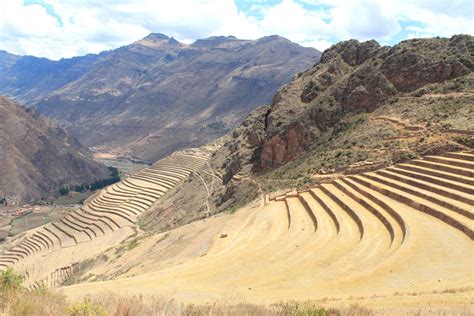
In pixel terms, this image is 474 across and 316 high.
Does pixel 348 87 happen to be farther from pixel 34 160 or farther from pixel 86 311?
pixel 34 160

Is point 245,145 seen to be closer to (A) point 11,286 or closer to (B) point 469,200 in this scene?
(B) point 469,200

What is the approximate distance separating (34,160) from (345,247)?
12983 centimetres

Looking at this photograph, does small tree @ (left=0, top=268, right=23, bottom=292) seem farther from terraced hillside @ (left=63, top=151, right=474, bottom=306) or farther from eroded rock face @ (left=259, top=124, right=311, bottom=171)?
eroded rock face @ (left=259, top=124, right=311, bottom=171)

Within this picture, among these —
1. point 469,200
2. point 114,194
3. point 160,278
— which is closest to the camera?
point 160,278

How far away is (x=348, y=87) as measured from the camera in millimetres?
43531

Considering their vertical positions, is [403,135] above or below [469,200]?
above

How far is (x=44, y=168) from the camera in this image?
426 feet

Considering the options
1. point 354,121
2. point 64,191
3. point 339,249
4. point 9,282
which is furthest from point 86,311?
point 64,191

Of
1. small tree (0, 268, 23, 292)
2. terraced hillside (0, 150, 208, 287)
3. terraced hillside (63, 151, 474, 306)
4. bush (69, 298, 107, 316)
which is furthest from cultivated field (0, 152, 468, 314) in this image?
terraced hillside (0, 150, 208, 287)

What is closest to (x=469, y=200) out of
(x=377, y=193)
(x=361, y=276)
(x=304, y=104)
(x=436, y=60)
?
(x=377, y=193)

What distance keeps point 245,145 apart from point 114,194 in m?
32.0

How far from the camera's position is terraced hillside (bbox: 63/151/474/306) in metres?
13.1

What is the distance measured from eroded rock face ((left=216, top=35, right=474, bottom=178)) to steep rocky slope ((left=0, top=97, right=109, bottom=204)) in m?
85.7

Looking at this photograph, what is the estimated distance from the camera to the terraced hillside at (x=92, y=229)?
51.3m
